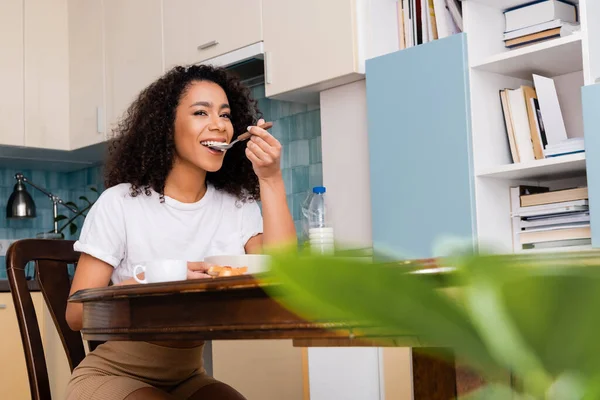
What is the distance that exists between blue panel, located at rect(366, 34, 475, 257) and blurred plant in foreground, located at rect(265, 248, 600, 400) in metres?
2.28

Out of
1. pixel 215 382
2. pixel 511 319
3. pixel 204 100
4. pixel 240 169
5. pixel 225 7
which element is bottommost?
pixel 215 382

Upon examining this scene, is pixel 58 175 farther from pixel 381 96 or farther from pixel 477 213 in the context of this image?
pixel 477 213

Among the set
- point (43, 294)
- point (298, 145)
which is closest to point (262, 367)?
point (298, 145)

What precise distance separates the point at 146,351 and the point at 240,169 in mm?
703

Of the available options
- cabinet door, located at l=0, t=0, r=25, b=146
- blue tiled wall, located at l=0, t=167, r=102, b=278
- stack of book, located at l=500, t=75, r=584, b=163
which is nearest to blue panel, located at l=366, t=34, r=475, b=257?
stack of book, located at l=500, t=75, r=584, b=163

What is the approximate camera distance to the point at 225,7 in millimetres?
3318

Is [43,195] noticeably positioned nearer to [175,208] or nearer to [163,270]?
[175,208]

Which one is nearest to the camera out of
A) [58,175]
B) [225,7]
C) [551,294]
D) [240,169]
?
[551,294]

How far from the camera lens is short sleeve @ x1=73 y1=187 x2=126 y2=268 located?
174 centimetres

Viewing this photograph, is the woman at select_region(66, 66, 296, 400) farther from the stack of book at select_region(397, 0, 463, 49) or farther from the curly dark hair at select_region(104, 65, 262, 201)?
the stack of book at select_region(397, 0, 463, 49)

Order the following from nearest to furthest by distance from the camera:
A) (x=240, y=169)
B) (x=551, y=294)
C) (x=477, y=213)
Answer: (x=551, y=294), (x=240, y=169), (x=477, y=213)

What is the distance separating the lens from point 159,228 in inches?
73.9

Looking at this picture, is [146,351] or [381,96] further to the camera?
[381,96]

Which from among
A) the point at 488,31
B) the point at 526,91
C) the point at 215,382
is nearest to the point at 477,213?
the point at 526,91
